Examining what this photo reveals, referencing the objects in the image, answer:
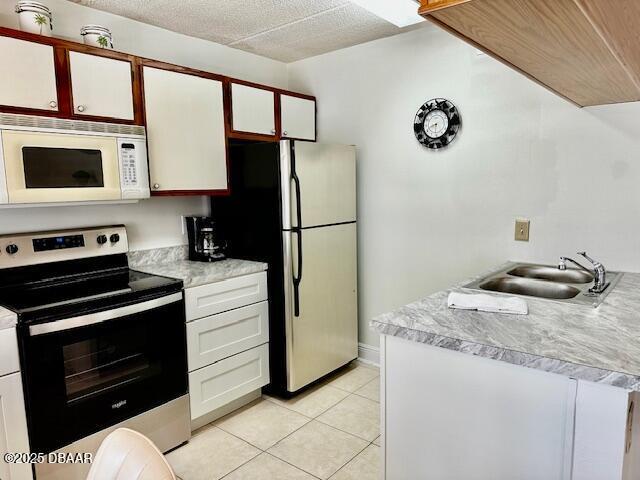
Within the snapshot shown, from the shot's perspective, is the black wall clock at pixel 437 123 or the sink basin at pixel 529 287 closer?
the sink basin at pixel 529 287

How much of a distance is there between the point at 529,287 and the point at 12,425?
7.65ft

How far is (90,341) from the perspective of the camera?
1.96 m

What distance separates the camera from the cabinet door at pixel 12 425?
5.55ft

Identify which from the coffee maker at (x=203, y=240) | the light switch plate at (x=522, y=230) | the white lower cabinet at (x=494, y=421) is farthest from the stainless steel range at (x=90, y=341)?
the light switch plate at (x=522, y=230)

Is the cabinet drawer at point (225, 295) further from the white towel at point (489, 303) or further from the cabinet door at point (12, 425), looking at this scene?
the white towel at point (489, 303)

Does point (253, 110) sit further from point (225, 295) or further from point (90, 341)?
point (90, 341)

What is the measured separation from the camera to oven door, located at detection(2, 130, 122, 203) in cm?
188

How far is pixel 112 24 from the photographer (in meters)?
2.56

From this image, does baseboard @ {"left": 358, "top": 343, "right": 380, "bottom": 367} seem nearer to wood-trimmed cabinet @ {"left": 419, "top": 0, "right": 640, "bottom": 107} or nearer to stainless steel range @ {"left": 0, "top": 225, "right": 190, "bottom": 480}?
stainless steel range @ {"left": 0, "top": 225, "right": 190, "bottom": 480}

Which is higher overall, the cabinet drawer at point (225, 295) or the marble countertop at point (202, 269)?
the marble countertop at point (202, 269)

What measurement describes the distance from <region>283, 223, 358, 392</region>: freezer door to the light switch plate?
1.11m

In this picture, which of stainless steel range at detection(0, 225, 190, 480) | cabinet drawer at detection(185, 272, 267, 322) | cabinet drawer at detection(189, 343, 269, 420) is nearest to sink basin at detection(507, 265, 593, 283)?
cabinet drawer at detection(185, 272, 267, 322)

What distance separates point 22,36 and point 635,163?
2951mm

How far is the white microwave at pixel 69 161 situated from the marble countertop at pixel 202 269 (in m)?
0.48
